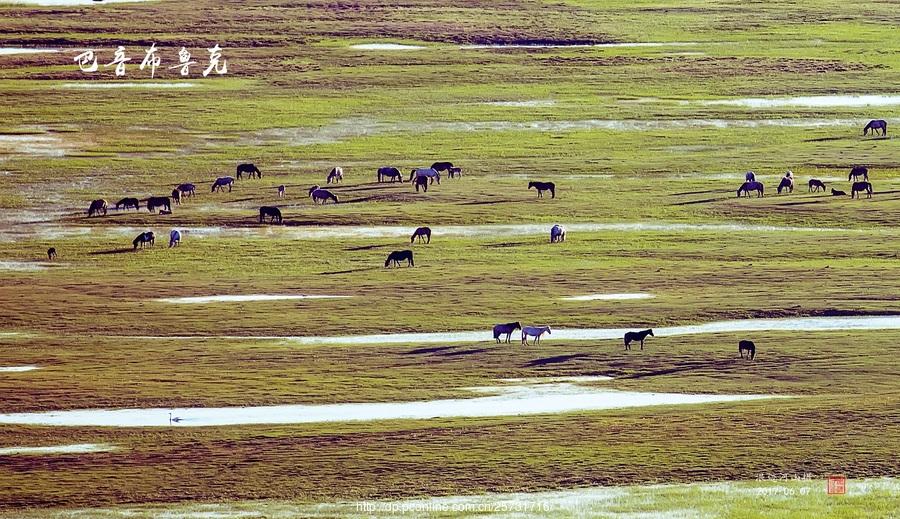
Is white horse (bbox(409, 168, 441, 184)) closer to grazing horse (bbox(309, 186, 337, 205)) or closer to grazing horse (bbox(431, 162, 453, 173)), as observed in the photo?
grazing horse (bbox(431, 162, 453, 173))

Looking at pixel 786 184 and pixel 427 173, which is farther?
pixel 427 173

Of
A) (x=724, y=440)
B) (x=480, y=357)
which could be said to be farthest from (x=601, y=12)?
(x=724, y=440)

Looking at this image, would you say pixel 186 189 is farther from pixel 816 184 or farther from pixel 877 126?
pixel 877 126

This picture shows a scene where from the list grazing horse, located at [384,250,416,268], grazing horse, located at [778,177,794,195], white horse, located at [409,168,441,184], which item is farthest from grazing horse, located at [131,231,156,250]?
grazing horse, located at [778,177,794,195]

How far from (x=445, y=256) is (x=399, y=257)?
2.47 meters

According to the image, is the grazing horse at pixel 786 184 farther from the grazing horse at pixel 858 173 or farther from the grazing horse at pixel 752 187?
the grazing horse at pixel 858 173

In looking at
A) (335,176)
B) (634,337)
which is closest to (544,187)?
(335,176)

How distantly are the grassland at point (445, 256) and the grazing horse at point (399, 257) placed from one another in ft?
2.00

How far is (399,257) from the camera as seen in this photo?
180 ft

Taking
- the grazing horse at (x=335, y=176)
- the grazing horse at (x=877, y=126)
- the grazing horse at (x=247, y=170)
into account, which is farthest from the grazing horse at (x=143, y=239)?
the grazing horse at (x=877, y=126)

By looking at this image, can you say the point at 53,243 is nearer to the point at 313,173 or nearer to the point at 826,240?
the point at 313,173

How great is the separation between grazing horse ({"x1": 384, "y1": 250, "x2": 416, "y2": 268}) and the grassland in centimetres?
61

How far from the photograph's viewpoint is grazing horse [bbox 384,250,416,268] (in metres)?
54.7

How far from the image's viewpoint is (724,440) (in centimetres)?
3441
